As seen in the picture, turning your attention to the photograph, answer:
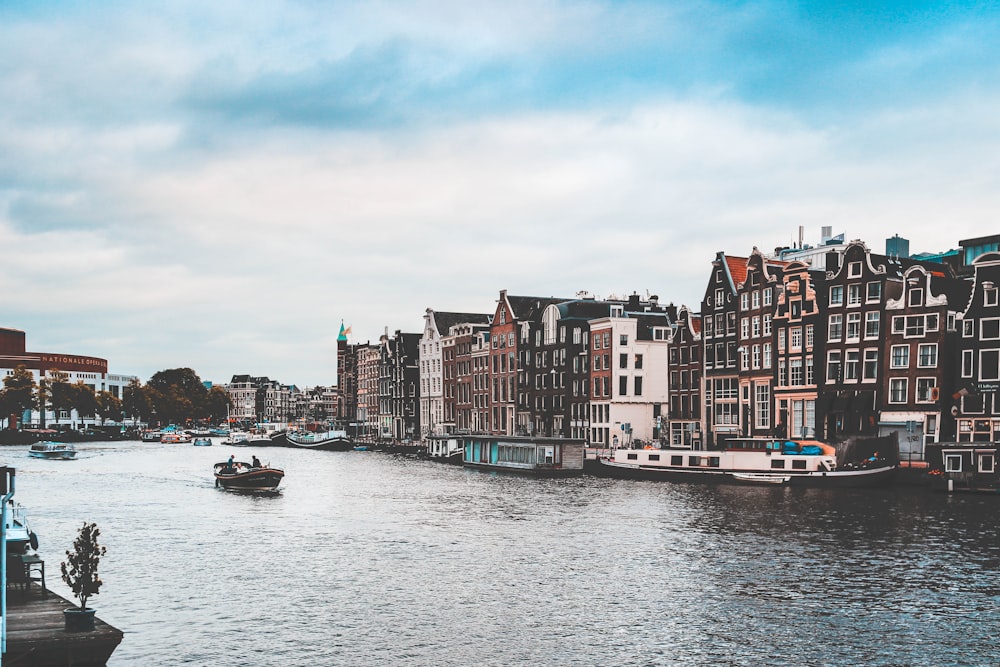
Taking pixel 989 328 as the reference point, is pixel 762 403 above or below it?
below

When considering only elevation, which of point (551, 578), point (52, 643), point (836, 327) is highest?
point (836, 327)

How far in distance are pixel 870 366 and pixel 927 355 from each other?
6.33 meters

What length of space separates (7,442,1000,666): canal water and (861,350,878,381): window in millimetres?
16342

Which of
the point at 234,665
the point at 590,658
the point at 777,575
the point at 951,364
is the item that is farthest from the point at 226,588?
the point at 951,364

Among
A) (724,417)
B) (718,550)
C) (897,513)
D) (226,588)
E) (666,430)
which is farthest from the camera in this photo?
(666,430)

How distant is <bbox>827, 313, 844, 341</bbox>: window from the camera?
99.5m

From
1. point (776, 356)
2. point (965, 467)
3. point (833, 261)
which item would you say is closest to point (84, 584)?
point (965, 467)

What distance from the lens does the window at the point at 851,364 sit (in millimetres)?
97625

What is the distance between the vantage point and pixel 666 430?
4956 inches

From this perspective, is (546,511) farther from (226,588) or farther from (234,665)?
(234,665)

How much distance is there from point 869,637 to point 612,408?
92.5 m

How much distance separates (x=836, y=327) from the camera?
10019 cm

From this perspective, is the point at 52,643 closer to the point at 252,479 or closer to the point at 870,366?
the point at 252,479

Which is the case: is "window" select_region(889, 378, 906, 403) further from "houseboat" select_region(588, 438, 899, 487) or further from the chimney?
the chimney
